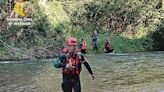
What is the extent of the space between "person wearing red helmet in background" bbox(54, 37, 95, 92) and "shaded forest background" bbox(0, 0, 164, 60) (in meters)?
16.0

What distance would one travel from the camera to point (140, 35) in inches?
1422

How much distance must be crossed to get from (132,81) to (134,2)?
72.4 ft

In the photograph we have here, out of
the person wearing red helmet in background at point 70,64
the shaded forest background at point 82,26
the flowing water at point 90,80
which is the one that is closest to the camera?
the person wearing red helmet in background at point 70,64

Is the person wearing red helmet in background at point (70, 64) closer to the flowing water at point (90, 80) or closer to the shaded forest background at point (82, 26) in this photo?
the flowing water at point (90, 80)

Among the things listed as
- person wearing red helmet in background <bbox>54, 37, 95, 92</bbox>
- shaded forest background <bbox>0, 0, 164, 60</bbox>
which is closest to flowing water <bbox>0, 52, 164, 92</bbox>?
person wearing red helmet in background <bbox>54, 37, 95, 92</bbox>

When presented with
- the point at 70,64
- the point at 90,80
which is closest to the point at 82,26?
the point at 90,80

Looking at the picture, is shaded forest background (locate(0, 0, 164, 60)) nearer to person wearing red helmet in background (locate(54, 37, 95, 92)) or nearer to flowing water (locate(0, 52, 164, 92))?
flowing water (locate(0, 52, 164, 92))

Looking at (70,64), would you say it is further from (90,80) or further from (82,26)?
(82,26)

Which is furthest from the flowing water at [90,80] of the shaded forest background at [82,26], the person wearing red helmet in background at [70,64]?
the shaded forest background at [82,26]

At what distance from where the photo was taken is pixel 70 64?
29.2 feet

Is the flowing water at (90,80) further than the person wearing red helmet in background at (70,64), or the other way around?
the flowing water at (90,80)

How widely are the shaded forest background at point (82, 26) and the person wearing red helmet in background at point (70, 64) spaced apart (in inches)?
631

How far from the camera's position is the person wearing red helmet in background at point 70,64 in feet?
29.2

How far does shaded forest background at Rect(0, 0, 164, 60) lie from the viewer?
1053 inches
